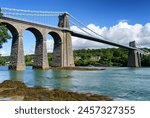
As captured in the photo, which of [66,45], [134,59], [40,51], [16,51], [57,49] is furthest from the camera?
[134,59]

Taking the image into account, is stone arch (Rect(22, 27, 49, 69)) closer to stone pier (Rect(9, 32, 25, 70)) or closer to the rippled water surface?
stone pier (Rect(9, 32, 25, 70))

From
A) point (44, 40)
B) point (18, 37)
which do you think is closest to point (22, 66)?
point (18, 37)

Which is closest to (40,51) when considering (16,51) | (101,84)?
(16,51)

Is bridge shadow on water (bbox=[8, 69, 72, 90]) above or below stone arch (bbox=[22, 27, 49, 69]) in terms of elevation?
below

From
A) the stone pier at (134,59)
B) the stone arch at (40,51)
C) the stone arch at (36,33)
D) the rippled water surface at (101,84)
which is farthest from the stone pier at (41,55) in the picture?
the stone pier at (134,59)

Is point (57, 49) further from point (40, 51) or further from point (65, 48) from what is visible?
point (40, 51)

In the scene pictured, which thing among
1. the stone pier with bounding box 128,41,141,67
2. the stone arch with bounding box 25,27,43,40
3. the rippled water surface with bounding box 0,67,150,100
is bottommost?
the rippled water surface with bounding box 0,67,150,100

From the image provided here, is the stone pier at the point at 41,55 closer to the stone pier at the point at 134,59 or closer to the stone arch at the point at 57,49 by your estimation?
the stone arch at the point at 57,49

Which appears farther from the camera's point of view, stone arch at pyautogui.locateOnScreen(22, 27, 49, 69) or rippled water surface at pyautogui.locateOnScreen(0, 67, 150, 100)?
stone arch at pyautogui.locateOnScreen(22, 27, 49, 69)

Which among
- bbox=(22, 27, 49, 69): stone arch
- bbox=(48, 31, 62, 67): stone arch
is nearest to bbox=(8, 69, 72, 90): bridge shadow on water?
bbox=(22, 27, 49, 69): stone arch

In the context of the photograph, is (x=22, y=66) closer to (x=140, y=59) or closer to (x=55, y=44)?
(x=55, y=44)

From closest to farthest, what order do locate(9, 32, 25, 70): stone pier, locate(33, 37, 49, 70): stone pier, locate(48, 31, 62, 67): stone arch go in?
locate(9, 32, 25, 70): stone pier → locate(33, 37, 49, 70): stone pier → locate(48, 31, 62, 67): stone arch
